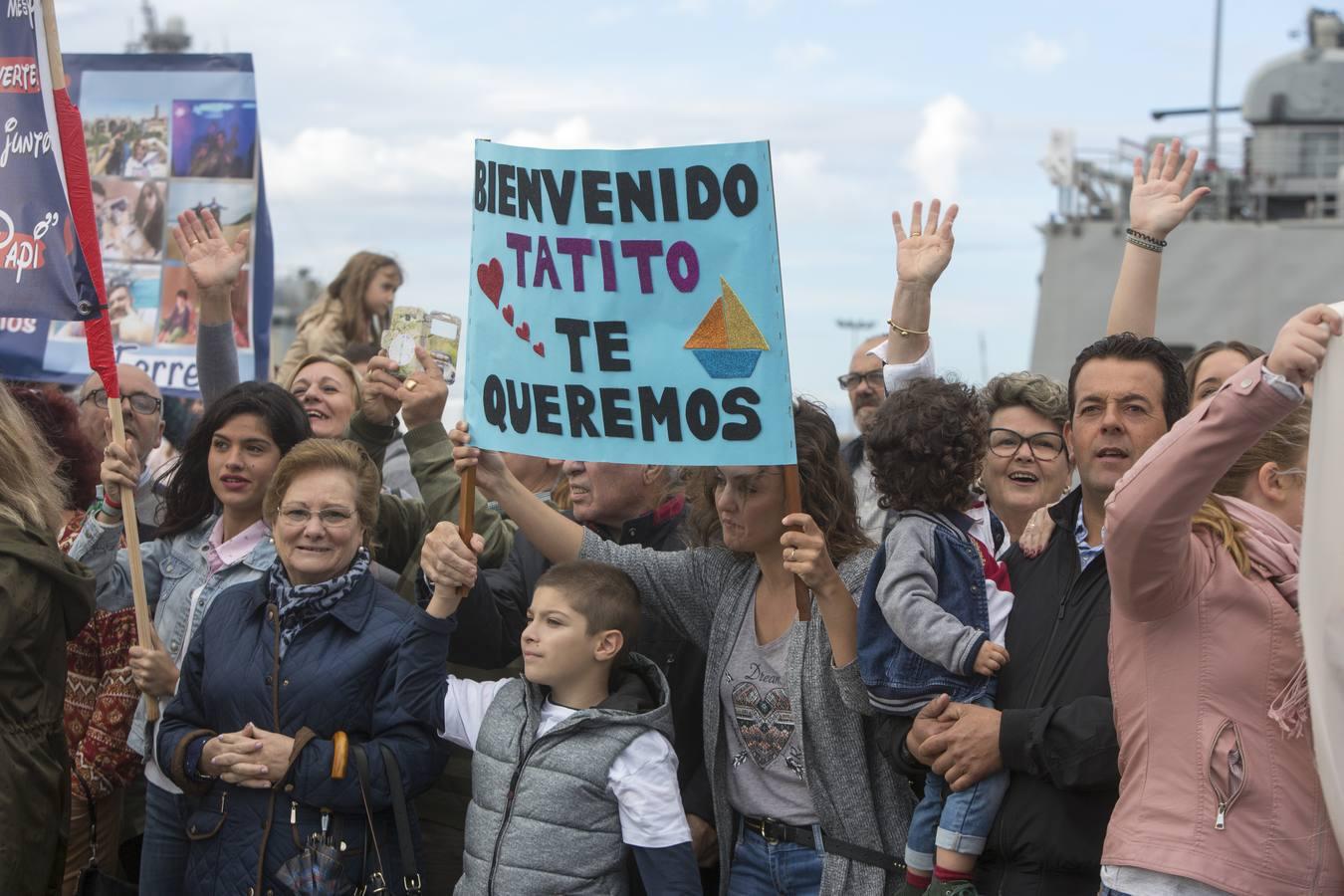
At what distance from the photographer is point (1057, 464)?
522cm

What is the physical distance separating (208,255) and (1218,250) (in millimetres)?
24477

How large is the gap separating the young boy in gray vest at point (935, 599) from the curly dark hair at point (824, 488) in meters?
0.18

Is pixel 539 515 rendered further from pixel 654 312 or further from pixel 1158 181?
pixel 1158 181

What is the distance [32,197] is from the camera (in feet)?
17.4

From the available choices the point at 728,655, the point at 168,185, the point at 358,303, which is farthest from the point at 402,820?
the point at 358,303

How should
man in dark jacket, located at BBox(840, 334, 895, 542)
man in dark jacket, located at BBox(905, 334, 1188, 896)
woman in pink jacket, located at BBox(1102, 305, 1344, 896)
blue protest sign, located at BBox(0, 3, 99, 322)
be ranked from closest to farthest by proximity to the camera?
woman in pink jacket, located at BBox(1102, 305, 1344, 896) → man in dark jacket, located at BBox(905, 334, 1188, 896) → blue protest sign, located at BBox(0, 3, 99, 322) → man in dark jacket, located at BBox(840, 334, 895, 542)

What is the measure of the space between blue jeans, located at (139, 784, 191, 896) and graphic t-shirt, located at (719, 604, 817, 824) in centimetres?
167

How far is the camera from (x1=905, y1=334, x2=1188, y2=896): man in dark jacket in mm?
3721

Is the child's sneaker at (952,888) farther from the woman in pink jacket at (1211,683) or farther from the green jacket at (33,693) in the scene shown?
the green jacket at (33,693)

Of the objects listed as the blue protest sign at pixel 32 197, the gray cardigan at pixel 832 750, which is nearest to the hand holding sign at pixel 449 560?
the gray cardigan at pixel 832 750

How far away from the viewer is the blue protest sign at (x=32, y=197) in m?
5.27

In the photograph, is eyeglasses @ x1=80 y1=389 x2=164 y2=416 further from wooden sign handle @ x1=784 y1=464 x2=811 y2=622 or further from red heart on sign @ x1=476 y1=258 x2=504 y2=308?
wooden sign handle @ x1=784 y1=464 x2=811 y2=622

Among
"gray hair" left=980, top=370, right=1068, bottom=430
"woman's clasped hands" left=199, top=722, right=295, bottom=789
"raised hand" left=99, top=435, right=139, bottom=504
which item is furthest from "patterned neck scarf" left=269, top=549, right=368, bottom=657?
"gray hair" left=980, top=370, right=1068, bottom=430

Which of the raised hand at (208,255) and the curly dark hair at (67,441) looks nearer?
the curly dark hair at (67,441)
